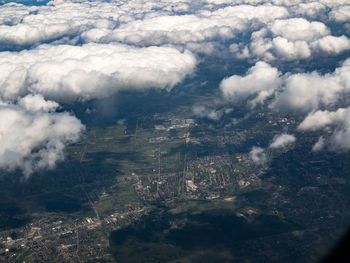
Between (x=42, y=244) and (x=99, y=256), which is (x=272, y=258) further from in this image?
(x=42, y=244)

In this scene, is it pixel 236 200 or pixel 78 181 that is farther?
pixel 78 181

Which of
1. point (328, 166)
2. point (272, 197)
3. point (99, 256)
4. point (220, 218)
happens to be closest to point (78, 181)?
point (99, 256)

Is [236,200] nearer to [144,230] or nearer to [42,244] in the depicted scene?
[144,230]

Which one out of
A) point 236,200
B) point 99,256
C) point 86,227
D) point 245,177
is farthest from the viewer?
point 245,177

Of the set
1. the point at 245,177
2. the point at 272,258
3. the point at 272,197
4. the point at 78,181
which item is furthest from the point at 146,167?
the point at 272,258

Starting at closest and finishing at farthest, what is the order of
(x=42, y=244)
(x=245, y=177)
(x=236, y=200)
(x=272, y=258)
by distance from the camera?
(x=272, y=258), (x=42, y=244), (x=236, y=200), (x=245, y=177)

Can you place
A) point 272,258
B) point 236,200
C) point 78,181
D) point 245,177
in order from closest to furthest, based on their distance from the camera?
point 272,258 < point 236,200 < point 245,177 < point 78,181

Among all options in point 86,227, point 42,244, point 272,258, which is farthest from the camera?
point 86,227

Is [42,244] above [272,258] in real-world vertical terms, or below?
below

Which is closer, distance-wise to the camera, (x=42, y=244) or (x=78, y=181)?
(x=42, y=244)
